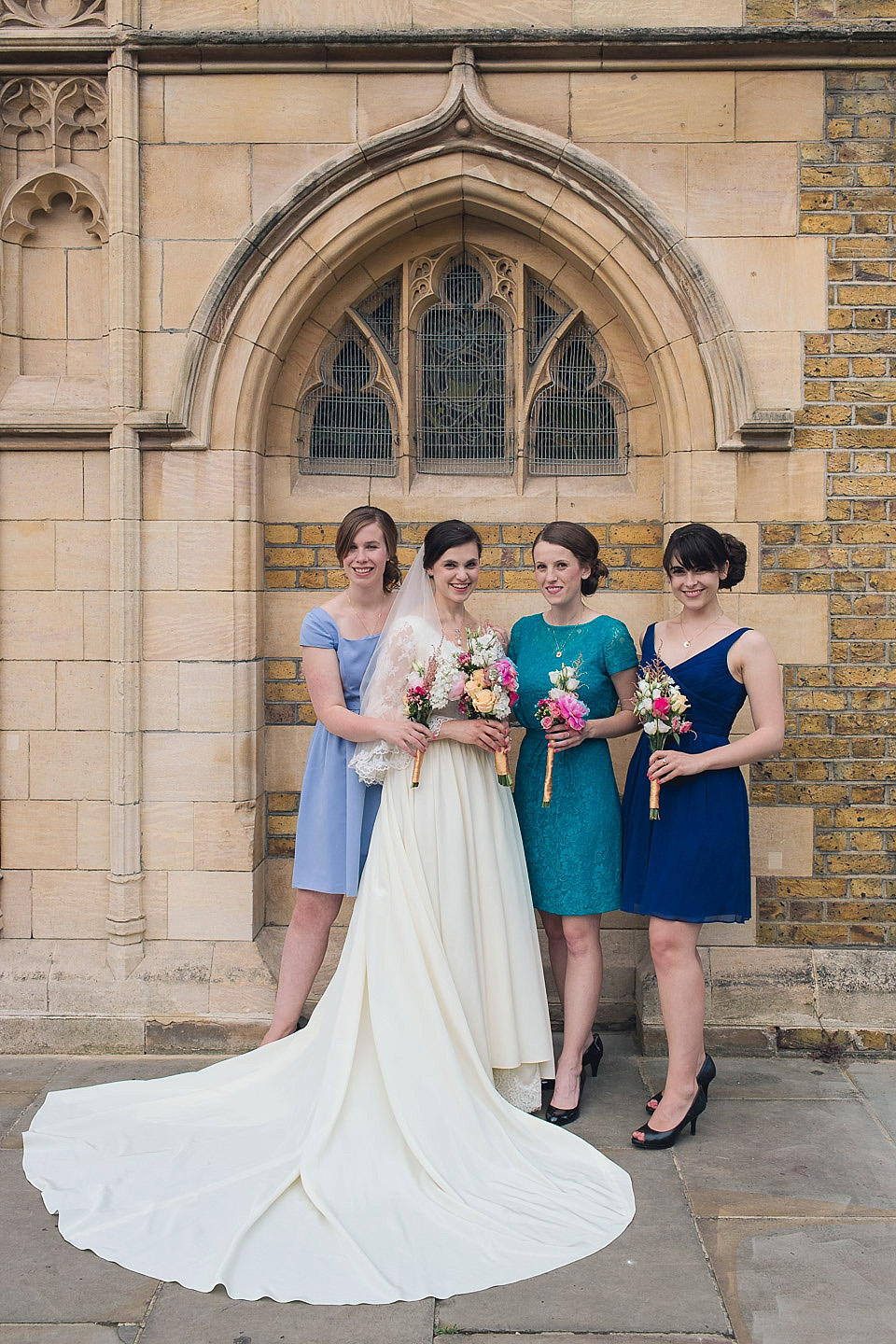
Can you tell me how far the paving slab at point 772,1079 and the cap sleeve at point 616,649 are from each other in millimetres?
1634

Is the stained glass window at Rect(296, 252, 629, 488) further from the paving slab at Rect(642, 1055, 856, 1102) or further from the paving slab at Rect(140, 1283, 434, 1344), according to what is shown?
the paving slab at Rect(140, 1283, 434, 1344)

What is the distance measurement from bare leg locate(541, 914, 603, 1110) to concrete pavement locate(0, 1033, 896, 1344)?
18 cm

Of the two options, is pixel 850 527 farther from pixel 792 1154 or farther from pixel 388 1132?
pixel 388 1132

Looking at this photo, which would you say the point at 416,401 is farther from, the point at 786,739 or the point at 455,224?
the point at 786,739

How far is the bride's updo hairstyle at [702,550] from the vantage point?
375 centimetres

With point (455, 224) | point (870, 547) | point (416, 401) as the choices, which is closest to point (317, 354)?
point (416, 401)

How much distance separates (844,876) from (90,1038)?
10.6ft

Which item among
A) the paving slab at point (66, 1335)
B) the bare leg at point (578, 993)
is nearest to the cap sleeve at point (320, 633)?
the bare leg at point (578, 993)

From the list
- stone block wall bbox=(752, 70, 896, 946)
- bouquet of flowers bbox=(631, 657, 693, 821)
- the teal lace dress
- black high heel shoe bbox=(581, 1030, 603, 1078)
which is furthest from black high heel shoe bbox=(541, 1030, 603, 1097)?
bouquet of flowers bbox=(631, 657, 693, 821)

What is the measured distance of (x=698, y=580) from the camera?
380cm

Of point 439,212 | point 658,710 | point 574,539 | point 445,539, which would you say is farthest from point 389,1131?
point 439,212

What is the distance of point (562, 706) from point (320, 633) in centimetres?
95

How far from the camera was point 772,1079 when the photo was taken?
4.43 m

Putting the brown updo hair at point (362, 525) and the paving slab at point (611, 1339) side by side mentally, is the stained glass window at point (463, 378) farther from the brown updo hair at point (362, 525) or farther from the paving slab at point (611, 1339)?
the paving slab at point (611, 1339)
